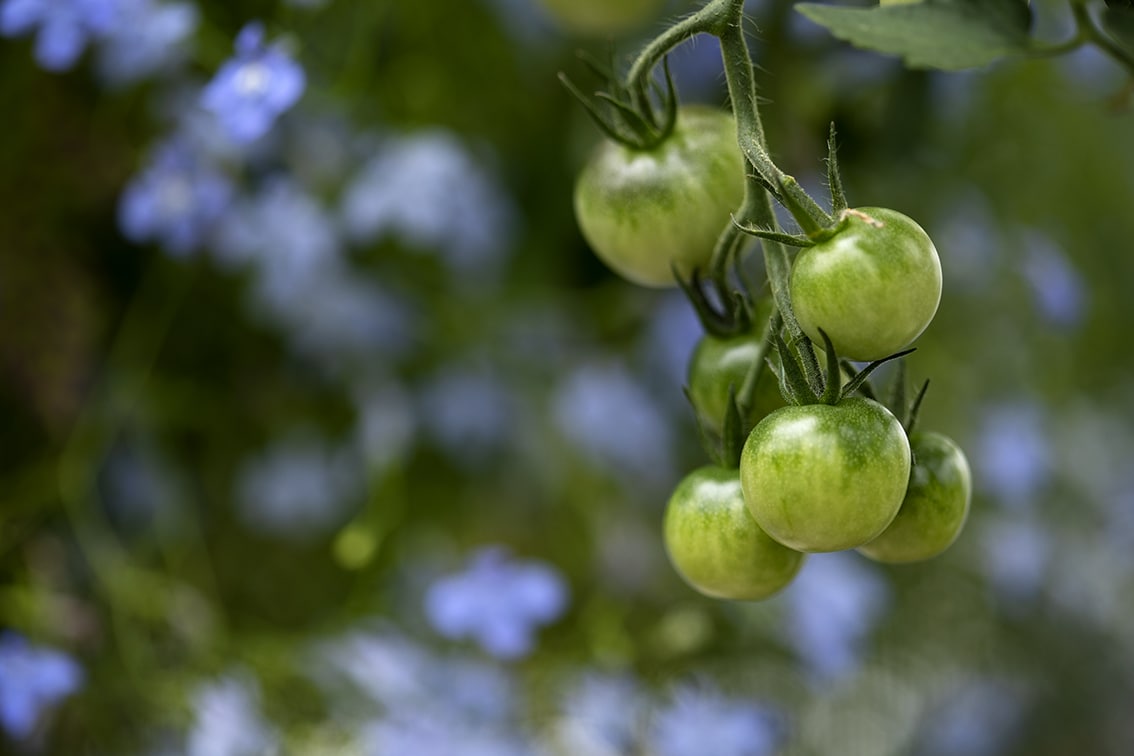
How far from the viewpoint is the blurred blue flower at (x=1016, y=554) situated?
85cm

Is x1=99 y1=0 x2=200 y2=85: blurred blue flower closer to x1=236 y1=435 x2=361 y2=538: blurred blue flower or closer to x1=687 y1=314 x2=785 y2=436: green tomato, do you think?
x1=236 y1=435 x2=361 y2=538: blurred blue flower

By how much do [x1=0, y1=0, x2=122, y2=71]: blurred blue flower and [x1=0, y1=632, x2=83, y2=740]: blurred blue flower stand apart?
292mm

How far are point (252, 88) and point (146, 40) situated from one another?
113mm

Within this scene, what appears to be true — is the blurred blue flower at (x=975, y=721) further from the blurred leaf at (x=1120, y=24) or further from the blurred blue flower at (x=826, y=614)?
the blurred leaf at (x=1120, y=24)

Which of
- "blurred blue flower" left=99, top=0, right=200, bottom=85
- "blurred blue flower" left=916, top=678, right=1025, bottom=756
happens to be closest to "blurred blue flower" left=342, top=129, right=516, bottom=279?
"blurred blue flower" left=99, top=0, right=200, bottom=85

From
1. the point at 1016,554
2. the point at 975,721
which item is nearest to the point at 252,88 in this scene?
→ the point at 1016,554

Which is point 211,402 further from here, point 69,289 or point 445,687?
point 445,687

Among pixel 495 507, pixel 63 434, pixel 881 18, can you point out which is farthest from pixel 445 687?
pixel 881 18

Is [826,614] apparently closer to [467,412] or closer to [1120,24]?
[467,412]

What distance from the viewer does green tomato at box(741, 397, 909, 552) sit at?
9.9 inches

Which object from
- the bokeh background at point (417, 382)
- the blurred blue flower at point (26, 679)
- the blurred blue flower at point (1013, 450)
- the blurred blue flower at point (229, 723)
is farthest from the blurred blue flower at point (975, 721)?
the blurred blue flower at point (26, 679)

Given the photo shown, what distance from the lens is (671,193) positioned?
32 cm

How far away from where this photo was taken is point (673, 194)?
0.32 meters

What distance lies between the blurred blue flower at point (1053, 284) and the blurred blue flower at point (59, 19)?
0.58 meters
